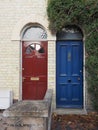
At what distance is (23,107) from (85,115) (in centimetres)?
493

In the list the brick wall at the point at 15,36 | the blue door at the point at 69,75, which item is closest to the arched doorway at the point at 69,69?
the blue door at the point at 69,75

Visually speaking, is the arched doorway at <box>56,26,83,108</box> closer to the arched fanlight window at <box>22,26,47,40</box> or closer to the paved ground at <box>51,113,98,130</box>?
the arched fanlight window at <box>22,26,47,40</box>

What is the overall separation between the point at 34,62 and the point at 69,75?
133cm

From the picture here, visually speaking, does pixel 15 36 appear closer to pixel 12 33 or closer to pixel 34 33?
pixel 12 33

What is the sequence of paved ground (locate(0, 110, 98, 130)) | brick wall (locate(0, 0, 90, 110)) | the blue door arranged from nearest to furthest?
paved ground (locate(0, 110, 98, 130)) → brick wall (locate(0, 0, 90, 110)) → the blue door

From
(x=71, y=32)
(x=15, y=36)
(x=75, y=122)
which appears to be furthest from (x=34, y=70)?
(x=75, y=122)

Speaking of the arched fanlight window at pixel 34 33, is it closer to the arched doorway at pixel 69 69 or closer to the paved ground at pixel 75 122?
the arched doorway at pixel 69 69

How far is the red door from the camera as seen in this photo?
1009 cm

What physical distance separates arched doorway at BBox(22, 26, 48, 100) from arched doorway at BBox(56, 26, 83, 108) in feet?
1.64

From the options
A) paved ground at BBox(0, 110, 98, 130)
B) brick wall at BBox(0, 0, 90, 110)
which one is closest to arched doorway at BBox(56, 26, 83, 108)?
brick wall at BBox(0, 0, 90, 110)

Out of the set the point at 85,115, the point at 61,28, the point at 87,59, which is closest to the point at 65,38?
the point at 61,28

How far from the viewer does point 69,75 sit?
10.1m

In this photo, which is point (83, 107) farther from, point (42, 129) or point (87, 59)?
point (42, 129)

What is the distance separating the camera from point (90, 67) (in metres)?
9.21
